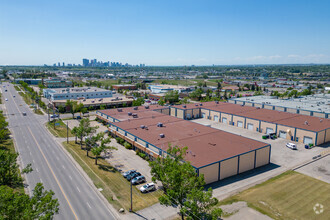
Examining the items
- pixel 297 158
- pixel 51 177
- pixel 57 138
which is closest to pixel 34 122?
pixel 57 138

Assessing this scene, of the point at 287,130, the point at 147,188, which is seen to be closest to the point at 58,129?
the point at 147,188

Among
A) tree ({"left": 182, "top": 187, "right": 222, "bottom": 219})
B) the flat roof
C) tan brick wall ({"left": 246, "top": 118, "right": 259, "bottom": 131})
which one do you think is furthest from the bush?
tan brick wall ({"left": 246, "top": 118, "right": 259, "bottom": 131})

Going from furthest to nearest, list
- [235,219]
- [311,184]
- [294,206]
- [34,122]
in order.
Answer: [34,122] < [311,184] < [294,206] < [235,219]

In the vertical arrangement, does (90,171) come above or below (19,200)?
below

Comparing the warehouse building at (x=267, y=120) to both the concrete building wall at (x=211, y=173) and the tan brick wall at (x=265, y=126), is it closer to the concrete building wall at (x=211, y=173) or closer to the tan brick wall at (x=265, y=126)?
the tan brick wall at (x=265, y=126)

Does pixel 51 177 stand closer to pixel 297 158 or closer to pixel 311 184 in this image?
pixel 311 184

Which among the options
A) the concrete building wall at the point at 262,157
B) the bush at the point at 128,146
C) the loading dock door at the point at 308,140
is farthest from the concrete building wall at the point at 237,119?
the bush at the point at 128,146
